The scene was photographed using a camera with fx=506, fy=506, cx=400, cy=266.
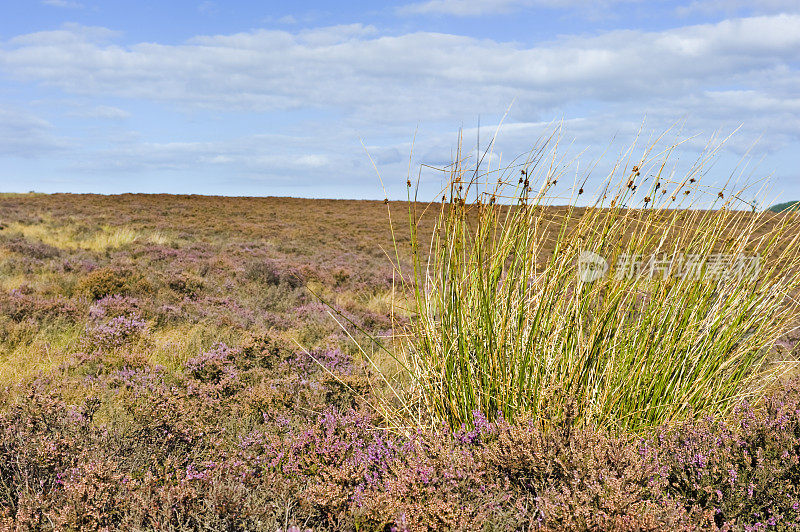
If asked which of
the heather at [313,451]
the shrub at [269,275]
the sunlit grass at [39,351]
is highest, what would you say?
the shrub at [269,275]

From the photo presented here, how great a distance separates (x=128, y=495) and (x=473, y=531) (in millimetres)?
1533

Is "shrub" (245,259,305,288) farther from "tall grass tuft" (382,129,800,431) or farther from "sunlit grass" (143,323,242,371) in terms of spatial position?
"tall grass tuft" (382,129,800,431)

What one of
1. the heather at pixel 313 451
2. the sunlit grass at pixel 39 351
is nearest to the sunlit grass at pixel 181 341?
the heather at pixel 313 451

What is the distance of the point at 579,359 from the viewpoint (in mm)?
2881

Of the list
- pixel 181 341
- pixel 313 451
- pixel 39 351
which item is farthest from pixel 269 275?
pixel 313 451

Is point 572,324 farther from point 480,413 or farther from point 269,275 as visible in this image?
point 269,275

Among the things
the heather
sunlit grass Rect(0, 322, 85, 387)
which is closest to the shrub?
the heather

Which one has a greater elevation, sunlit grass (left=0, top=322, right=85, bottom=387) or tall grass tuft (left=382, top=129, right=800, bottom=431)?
tall grass tuft (left=382, top=129, right=800, bottom=431)

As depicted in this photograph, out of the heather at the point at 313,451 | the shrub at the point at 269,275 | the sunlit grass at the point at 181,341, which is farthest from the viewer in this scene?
the shrub at the point at 269,275

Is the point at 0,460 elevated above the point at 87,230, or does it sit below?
below

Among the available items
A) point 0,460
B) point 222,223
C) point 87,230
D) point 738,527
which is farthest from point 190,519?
point 222,223

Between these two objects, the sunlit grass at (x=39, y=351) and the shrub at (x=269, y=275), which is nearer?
the sunlit grass at (x=39, y=351)

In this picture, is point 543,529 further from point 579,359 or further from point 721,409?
point 721,409

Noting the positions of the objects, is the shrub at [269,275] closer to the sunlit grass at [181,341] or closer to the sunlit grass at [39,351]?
the sunlit grass at [181,341]
